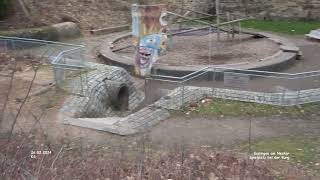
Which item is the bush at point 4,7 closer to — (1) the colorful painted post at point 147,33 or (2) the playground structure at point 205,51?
(2) the playground structure at point 205,51

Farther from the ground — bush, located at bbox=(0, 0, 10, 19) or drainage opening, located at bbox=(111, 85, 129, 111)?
bush, located at bbox=(0, 0, 10, 19)

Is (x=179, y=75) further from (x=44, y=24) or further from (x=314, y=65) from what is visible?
(x=44, y=24)

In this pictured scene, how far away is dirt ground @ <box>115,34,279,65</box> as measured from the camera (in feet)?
50.6

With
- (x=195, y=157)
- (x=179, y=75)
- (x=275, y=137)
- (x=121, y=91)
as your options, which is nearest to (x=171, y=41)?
(x=179, y=75)

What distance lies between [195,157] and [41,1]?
14.3 m

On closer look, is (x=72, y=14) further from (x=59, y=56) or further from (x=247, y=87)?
(x=247, y=87)

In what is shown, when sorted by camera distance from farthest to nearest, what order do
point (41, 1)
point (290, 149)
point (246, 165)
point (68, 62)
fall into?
point (41, 1), point (68, 62), point (290, 149), point (246, 165)

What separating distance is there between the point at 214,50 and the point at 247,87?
4.59 meters

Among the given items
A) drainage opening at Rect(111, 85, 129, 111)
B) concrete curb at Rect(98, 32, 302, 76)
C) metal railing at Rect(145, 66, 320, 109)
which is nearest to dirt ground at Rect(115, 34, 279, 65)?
concrete curb at Rect(98, 32, 302, 76)

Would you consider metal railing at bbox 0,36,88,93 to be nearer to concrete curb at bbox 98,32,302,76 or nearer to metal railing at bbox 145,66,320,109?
concrete curb at bbox 98,32,302,76

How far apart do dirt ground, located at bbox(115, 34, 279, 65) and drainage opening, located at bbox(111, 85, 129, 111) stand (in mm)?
2319

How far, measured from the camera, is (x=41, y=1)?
65.9 feet

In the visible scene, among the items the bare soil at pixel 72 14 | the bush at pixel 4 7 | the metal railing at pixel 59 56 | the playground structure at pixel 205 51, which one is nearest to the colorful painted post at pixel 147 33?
the playground structure at pixel 205 51

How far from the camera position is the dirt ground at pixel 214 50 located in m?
15.4
